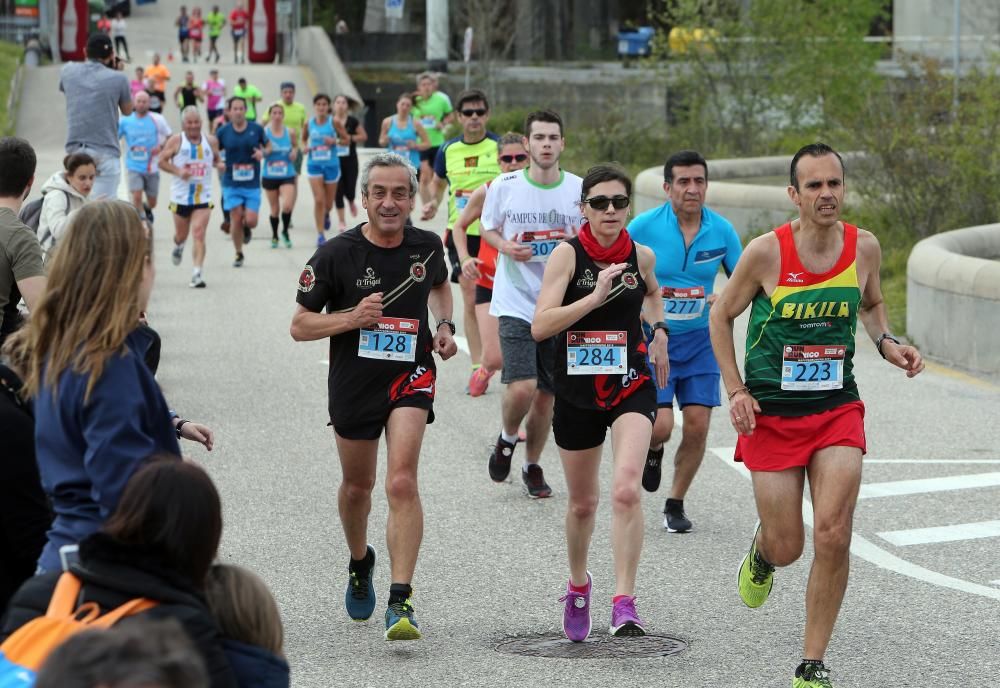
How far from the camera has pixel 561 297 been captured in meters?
7.12

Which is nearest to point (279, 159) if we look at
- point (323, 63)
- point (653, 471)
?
point (653, 471)

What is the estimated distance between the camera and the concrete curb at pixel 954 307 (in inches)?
528

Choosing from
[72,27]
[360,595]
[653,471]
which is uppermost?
[72,27]

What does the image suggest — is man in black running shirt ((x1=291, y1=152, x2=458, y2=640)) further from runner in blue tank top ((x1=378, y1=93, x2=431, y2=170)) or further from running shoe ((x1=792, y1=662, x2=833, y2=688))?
runner in blue tank top ((x1=378, y1=93, x2=431, y2=170))

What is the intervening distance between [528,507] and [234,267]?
40.6 ft

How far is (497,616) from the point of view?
723cm

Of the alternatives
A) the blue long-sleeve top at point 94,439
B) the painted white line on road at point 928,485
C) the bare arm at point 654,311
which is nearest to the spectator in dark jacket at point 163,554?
the blue long-sleeve top at point 94,439

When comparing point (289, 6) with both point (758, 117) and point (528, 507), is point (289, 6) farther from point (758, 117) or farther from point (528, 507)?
point (528, 507)

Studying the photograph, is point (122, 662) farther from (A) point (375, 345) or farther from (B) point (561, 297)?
(B) point (561, 297)

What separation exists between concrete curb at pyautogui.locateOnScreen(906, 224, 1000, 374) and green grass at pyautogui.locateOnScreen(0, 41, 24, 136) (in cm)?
2694

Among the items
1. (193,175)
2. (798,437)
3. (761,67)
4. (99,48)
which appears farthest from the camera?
(761,67)

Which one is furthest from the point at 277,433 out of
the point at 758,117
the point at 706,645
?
the point at 758,117

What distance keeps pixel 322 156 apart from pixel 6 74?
29574mm

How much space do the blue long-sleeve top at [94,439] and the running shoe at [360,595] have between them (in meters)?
3.01
